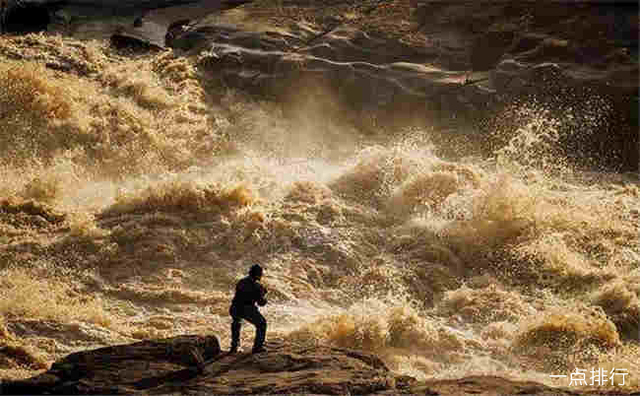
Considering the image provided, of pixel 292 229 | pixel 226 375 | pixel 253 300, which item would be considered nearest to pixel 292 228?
pixel 292 229

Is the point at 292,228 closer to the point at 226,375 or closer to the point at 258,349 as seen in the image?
the point at 258,349

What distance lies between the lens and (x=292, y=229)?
11.9m

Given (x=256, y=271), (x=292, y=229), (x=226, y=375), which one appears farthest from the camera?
(x=292, y=229)

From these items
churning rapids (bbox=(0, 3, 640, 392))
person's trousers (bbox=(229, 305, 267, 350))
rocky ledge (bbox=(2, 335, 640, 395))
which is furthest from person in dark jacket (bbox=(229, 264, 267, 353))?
churning rapids (bbox=(0, 3, 640, 392))

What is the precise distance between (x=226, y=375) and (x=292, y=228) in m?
5.94

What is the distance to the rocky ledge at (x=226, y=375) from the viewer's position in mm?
5695

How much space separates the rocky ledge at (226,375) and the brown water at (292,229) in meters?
1.58

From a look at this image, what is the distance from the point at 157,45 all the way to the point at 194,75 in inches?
58.0

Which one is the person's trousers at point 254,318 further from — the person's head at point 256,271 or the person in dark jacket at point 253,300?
the person's head at point 256,271

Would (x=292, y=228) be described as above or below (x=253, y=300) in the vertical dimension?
above

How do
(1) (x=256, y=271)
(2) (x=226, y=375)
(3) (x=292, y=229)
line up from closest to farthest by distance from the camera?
1. (2) (x=226, y=375)
2. (1) (x=256, y=271)
3. (3) (x=292, y=229)

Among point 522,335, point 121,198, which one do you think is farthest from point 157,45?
point 522,335

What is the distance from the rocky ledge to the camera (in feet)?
18.7

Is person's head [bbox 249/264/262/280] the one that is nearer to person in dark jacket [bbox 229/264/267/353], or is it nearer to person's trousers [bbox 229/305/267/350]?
person in dark jacket [bbox 229/264/267/353]
